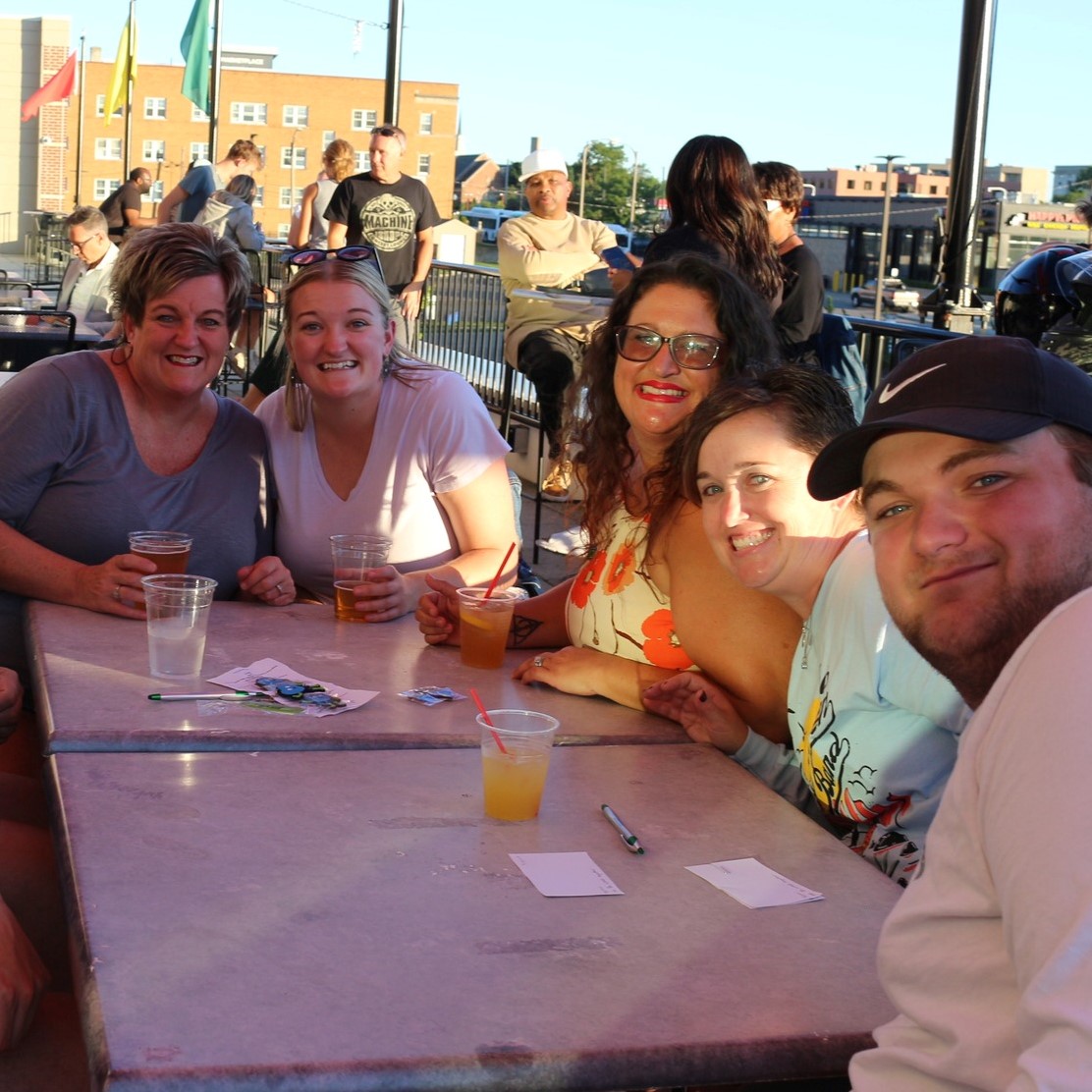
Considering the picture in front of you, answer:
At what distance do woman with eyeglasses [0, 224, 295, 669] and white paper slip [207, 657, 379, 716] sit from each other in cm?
59

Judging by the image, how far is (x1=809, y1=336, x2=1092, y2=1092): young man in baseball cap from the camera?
0.96m

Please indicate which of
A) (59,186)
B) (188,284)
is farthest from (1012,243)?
(188,284)

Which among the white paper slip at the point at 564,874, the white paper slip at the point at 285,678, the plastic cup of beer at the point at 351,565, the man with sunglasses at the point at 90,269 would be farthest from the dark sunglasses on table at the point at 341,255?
the man with sunglasses at the point at 90,269

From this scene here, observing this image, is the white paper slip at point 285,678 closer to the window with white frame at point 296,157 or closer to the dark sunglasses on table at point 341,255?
the dark sunglasses on table at point 341,255

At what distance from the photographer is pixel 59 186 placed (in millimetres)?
59219

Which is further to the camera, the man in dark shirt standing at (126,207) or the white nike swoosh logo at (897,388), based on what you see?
the man in dark shirt standing at (126,207)

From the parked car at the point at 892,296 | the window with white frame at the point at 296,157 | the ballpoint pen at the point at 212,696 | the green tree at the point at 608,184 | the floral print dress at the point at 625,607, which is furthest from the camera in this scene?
the green tree at the point at 608,184

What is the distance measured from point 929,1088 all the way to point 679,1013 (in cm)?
30

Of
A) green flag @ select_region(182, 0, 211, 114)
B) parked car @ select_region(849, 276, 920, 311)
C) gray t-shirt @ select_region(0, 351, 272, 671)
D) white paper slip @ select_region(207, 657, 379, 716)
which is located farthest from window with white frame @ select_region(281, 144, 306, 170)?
white paper slip @ select_region(207, 657, 379, 716)

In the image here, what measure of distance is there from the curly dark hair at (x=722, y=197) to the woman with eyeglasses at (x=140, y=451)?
2.04 metres

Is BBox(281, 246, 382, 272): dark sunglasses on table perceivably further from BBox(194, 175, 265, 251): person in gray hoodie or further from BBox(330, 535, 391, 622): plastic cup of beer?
BBox(194, 175, 265, 251): person in gray hoodie

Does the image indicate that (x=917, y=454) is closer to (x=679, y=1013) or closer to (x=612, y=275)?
(x=679, y=1013)

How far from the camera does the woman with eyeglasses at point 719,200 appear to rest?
16.1 ft

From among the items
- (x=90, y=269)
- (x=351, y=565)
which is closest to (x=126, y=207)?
(x=90, y=269)
